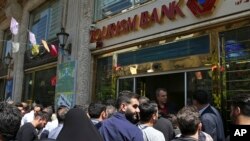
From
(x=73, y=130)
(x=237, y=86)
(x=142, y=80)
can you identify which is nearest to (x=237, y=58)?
(x=237, y=86)

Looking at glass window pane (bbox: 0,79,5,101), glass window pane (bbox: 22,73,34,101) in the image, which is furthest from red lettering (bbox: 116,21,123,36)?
glass window pane (bbox: 0,79,5,101)

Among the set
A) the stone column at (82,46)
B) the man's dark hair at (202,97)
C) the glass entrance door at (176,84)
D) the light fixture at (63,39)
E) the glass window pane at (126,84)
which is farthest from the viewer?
the light fixture at (63,39)

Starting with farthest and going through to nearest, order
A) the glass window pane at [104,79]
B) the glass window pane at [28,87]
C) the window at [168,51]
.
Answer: the glass window pane at [28,87] → the glass window pane at [104,79] → the window at [168,51]

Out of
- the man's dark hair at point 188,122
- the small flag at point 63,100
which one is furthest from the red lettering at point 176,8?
the small flag at point 63,100

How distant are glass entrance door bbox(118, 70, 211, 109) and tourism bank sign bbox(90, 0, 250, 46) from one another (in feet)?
3.43

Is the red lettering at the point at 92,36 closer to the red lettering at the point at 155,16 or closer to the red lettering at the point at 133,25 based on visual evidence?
the red lettering at the point at 133,25

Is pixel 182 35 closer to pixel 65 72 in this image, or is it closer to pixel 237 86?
pixel 237 86

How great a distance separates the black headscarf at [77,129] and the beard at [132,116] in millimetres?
1023

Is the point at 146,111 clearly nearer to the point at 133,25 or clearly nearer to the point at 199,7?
the point at 199,7

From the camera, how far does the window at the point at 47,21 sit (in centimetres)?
1284

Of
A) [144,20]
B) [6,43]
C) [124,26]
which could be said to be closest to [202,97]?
[144,20]

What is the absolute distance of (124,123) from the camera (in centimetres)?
357

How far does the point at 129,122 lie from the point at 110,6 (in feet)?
22.0

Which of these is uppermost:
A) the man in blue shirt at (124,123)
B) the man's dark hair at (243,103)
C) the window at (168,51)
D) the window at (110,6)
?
the window at (110,6)
